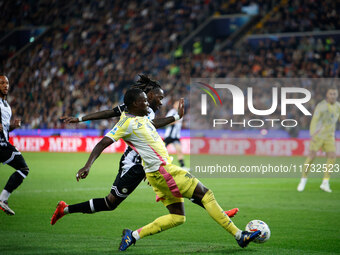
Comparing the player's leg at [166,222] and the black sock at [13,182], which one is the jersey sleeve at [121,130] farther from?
the black sock at [13,182]

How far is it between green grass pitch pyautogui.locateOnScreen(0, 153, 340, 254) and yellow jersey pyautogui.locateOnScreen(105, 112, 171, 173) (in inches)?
45.1

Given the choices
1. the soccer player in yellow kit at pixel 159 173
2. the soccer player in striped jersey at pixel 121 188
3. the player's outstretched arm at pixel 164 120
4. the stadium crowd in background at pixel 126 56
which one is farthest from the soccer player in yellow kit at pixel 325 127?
the stadium crowd in background at pixel 126 56

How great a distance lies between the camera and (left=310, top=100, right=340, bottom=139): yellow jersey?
530 inches

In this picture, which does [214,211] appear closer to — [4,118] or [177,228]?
[177,228]

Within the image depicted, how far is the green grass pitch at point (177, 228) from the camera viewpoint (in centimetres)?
730

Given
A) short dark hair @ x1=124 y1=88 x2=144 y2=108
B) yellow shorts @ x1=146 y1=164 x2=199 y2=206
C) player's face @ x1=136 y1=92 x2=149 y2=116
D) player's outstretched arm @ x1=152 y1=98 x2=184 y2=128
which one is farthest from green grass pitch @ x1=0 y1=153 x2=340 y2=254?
short dark hair @ x1=124 y1=88 x2=144 y2=108

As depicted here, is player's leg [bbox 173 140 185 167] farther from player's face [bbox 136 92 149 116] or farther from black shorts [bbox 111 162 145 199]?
player's face [bbox 136 92 149 116]

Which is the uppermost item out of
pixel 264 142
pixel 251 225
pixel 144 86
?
pixel 144 86

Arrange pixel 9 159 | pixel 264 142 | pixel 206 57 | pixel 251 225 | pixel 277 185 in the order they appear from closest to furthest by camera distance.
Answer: pixel 251 225 < pixel 9 159 < pixel 277 185 < pixel 264 142 < pixel 206 57

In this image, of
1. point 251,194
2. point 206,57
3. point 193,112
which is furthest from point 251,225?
point 206,57

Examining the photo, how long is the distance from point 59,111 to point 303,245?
27.0 metres

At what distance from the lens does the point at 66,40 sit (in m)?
38.4

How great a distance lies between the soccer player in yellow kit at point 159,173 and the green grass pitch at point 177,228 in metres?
0.37

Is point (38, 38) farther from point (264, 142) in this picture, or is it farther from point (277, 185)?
point (277, 185)
